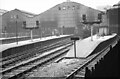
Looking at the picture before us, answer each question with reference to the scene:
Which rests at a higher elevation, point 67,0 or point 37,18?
point 67,0

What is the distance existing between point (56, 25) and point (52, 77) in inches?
1672

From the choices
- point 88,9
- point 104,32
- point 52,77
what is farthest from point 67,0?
point 52,77

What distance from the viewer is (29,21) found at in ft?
169

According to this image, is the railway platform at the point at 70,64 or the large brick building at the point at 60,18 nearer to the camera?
the railway platform at the point at 70,64

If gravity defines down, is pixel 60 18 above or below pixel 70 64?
above

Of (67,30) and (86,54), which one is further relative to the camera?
(67,30)

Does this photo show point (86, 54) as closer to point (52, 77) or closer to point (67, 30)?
point (52, 77)

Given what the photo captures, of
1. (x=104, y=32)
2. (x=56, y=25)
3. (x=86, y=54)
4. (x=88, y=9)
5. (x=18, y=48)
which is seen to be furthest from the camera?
(x=56, y=25)

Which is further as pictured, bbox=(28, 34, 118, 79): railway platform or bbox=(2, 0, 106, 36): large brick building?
bbox=(2, 0, 106, 36): large brick building

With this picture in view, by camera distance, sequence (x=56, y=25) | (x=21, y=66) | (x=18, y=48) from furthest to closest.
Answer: (x=56, y=25), (x=18, y=48), (x=21, y=66)

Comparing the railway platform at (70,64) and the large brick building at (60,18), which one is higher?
the large brick building at (60,18)

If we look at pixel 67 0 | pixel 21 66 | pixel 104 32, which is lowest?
pixel 21 66

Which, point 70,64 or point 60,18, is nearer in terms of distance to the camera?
point 70,64

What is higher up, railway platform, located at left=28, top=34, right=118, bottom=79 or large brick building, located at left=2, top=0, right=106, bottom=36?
large brick building, located at left=2, top=0, right=106, bottom=36
